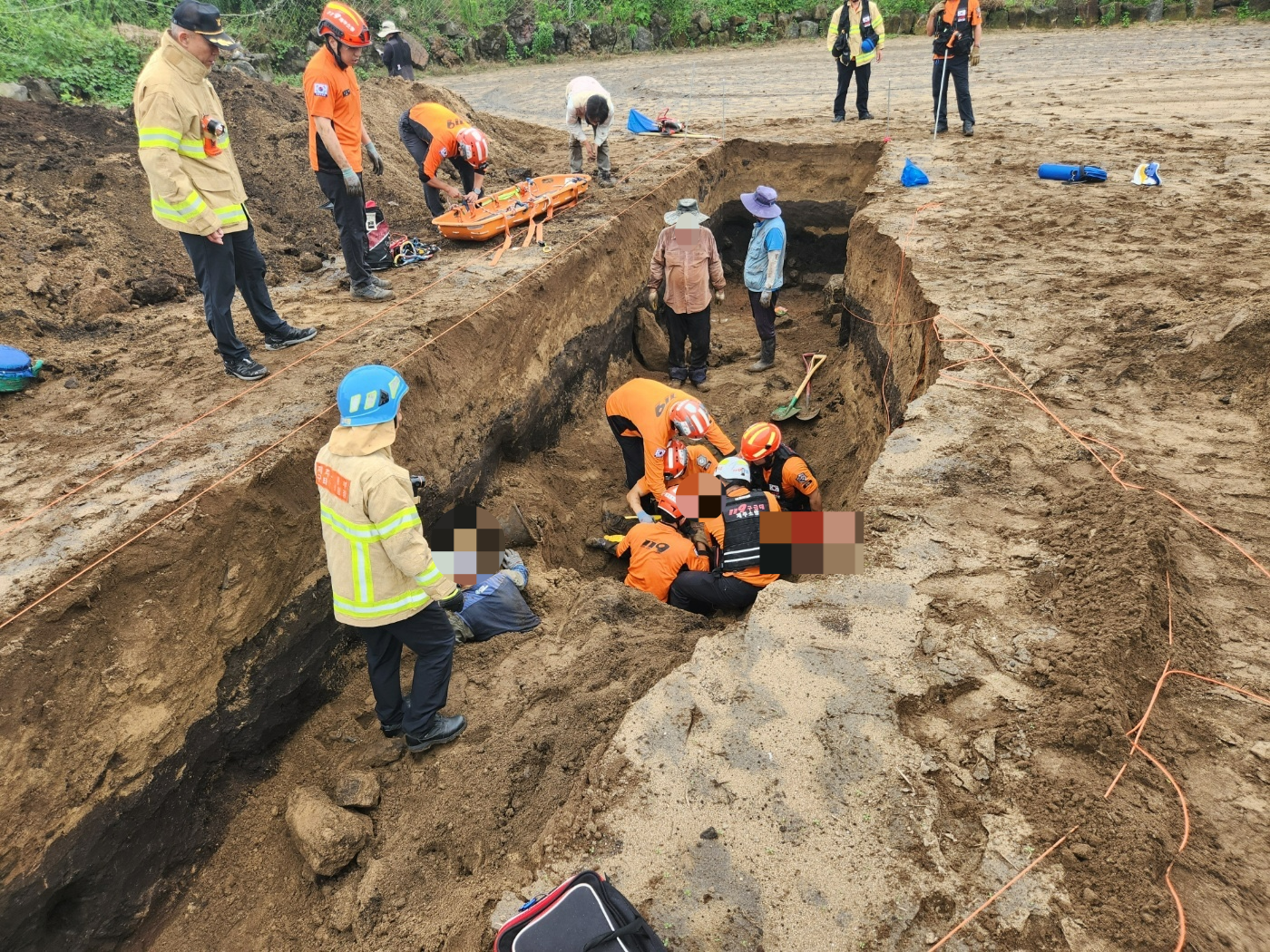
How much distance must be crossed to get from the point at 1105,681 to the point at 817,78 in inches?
587

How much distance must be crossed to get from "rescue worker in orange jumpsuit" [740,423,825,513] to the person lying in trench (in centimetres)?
184

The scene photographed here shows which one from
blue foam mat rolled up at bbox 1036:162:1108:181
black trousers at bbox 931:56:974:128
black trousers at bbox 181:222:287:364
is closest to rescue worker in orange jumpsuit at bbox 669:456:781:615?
black trousers at bbox 181:222:287:364

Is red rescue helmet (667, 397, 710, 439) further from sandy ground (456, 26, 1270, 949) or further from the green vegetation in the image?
the green vegetation

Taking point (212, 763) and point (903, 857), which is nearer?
point (903, 857)

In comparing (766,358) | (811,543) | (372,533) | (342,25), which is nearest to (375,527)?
(372,533)

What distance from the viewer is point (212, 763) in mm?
3816

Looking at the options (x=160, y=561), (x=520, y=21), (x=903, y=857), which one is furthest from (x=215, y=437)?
(x=520, y=21)

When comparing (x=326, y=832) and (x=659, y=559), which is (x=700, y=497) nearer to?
(x=659, y=559)

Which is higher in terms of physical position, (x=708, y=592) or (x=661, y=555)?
(x=661, y=555)

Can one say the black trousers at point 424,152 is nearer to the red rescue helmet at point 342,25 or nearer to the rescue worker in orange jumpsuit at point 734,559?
the red rescue helmet at point 342,25

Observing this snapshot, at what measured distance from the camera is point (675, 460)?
18.4ft

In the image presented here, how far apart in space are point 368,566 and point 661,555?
2.35 m

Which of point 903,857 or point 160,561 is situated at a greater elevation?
point 160,561

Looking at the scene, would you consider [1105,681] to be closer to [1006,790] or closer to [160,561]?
[1006,790]
